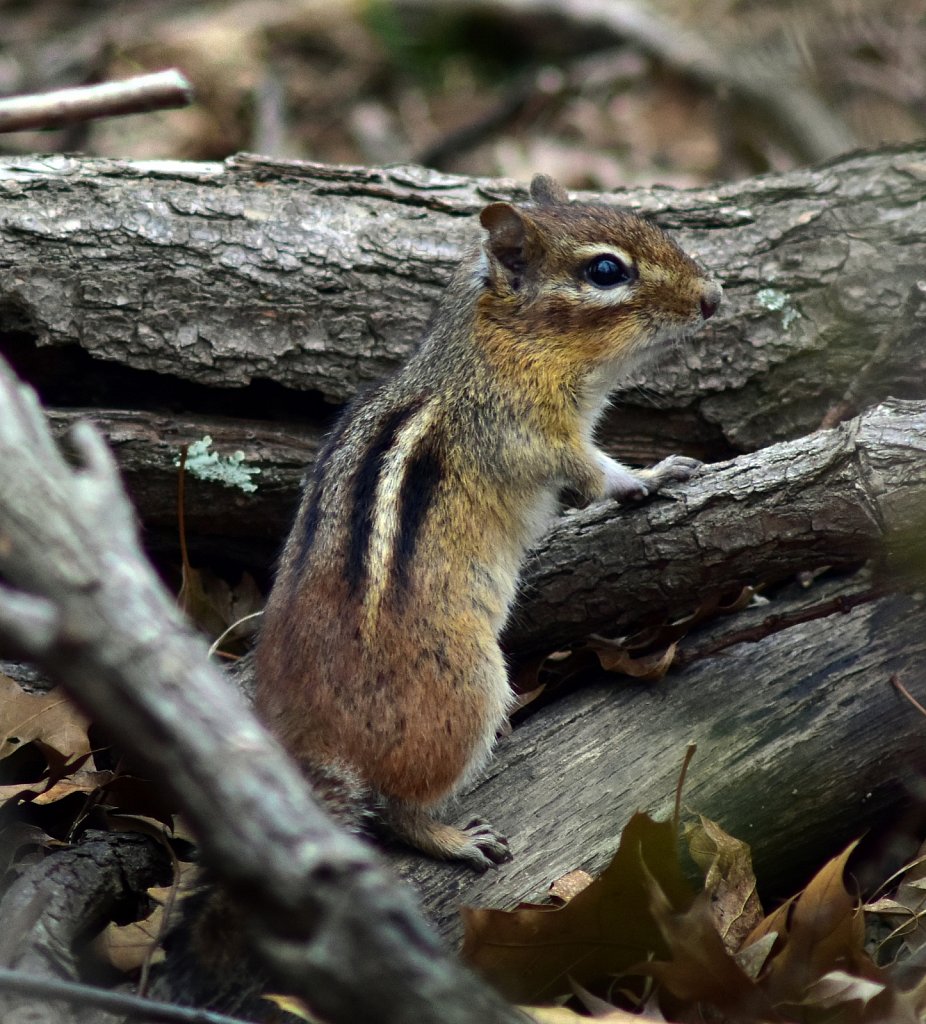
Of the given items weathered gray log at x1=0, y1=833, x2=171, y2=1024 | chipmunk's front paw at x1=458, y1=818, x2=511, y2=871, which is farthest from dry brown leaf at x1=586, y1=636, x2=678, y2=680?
weathered gray log at x1=0, y1=833, x2=171, y2=1024

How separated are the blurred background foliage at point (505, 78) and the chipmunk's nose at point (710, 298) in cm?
435

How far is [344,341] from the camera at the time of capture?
202 inches

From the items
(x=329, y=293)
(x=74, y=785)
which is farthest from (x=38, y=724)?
(x=329, y=293)

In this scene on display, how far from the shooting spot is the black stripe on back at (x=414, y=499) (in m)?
3.87

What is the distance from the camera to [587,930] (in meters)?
3.25

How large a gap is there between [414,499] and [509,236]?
1.16 m

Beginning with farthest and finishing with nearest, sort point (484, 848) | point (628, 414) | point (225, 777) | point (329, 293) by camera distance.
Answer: point (628, 414) < point (329, 293) < point (484, 848) < point (225, 777)

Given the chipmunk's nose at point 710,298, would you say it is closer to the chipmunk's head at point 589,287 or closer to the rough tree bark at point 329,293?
the chipmunk's head at point 589,287

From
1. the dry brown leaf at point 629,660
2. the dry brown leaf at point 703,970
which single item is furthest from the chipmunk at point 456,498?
the dry brown leaf at point 703,970

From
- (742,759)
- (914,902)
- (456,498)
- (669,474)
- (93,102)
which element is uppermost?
(93,102)

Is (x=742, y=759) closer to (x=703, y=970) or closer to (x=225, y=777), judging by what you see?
(x=703, y=970)

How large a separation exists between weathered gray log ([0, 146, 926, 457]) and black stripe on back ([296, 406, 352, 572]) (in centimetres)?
76

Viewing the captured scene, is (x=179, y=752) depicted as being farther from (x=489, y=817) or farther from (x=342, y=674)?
(x=489, y=817)

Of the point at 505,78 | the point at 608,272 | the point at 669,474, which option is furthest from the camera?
the point at 505,78
